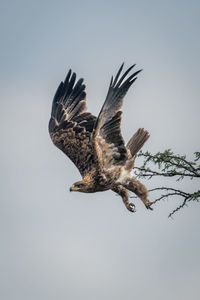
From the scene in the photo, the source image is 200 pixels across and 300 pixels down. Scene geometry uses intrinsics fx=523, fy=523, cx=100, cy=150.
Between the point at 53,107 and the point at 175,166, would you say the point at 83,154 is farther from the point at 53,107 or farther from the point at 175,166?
the point at 175,166

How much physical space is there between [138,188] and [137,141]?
113 cm

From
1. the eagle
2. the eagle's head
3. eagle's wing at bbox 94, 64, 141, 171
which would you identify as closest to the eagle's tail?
the eagle

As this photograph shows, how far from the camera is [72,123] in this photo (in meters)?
12.0

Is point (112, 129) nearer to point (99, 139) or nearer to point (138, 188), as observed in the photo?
point (99, 139)

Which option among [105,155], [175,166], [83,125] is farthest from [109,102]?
[83,125]

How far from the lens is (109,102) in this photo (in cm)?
905

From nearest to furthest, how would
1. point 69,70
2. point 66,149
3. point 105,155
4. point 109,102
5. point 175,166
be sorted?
point 175,166 < point 109,102 < point 105,155 < point 66,149 < point 69,70

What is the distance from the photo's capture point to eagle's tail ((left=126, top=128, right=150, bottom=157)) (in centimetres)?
1059

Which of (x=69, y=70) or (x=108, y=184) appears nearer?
(x=108, y=184)

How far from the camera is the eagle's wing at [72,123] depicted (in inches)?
437

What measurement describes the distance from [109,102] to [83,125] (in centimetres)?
285

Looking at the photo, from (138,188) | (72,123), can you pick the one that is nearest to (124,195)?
(138,188)

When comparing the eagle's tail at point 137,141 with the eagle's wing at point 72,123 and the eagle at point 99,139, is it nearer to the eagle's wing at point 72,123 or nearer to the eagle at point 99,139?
the eagle at point 99,139

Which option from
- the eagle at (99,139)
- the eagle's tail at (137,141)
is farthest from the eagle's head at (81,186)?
A: the eagle's tail at (137,141)
